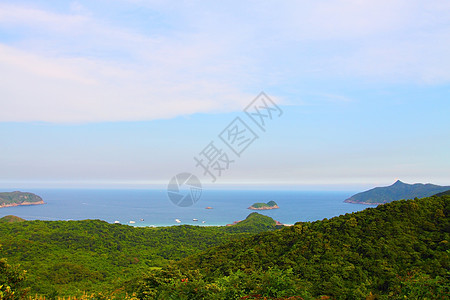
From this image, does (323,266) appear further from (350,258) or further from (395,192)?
(395,192)

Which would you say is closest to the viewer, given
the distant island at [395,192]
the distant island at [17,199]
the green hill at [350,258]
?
the green hill at [350,258]

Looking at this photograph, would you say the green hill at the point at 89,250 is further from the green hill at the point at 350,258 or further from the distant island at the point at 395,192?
the distant island at the point at 395,192

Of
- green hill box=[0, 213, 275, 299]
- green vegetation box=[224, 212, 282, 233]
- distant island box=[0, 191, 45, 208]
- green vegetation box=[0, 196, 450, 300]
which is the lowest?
distant island box=[0, 191, 45, 208]

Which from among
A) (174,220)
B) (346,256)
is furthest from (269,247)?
(174,220)

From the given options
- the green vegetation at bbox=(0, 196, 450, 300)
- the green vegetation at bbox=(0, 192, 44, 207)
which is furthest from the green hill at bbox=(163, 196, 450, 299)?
the green vegetation at bbox=(0, 192, 44, 207)

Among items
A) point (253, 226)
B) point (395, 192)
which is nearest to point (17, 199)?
point (253, 226)

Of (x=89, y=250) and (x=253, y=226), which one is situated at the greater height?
(x=89, y=250)

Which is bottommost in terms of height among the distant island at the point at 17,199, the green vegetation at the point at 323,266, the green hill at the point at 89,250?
the distant island at the point at 17,199

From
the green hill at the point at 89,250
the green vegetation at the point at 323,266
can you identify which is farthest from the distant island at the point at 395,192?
the green vegetation at the point at 323,266

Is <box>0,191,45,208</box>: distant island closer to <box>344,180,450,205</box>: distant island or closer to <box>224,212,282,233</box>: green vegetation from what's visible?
<box>224,212,282,233</box>: green vegetation

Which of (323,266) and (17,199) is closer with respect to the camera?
(323,266)
